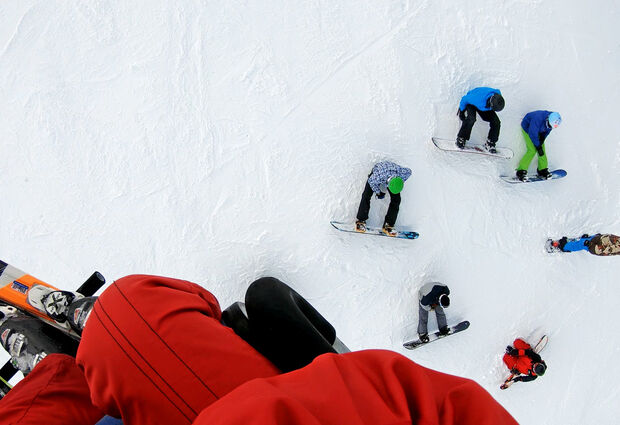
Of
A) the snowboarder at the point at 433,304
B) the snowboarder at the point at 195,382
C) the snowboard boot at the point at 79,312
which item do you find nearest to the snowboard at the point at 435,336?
the snowboarder at the point at 433,304

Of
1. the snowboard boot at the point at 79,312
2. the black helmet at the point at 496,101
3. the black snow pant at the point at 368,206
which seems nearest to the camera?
the snowboard boot at the point at 79,312

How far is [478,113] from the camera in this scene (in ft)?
8.25

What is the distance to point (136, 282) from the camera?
4.35 ft

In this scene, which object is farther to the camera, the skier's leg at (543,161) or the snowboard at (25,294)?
the skier's leg at (543,161)

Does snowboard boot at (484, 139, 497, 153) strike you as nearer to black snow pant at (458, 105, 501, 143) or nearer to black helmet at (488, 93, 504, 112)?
black snow pant at (458, 105, 501, 143)

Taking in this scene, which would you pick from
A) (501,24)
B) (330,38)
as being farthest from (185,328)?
(501,24)

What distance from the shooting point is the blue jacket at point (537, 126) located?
8.19 ft

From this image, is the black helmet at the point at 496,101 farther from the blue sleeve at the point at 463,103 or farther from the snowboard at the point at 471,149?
the snowboard at the point at 471,149

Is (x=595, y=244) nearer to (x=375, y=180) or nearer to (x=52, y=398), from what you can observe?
(x=375, y=180)

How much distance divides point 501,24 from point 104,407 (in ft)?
9.15

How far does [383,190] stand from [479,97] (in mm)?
753

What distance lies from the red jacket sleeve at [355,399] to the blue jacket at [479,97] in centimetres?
188

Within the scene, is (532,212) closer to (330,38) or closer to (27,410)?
(330,38)

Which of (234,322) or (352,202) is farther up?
(352,202)
